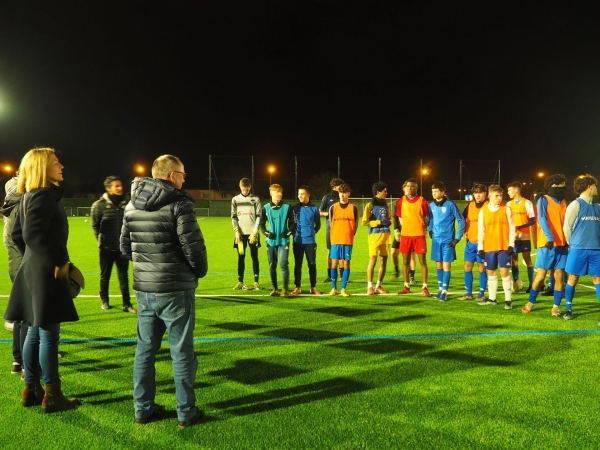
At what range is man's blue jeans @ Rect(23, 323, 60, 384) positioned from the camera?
3.51 meters

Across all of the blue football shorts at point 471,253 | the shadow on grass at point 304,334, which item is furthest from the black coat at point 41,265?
the blue football shorts at point 471,253

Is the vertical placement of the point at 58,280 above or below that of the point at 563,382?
above

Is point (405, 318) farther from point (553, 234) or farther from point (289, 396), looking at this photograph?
point (289, 396)

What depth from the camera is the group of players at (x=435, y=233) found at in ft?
22.6

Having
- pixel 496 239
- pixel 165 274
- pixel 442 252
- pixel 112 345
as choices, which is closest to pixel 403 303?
pixel 442 252

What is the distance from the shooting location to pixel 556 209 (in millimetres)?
6863

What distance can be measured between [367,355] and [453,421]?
1567 mm

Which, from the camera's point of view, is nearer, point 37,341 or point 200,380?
point 37,341

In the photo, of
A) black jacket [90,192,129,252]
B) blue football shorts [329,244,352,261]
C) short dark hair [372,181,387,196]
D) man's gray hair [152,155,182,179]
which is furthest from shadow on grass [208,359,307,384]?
short dark hair [372,181,387,196]

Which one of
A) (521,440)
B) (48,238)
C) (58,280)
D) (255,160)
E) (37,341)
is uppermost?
(255,160)

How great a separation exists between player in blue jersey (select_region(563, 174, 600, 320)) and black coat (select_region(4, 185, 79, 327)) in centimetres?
591

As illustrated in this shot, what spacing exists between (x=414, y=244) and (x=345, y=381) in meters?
4.45

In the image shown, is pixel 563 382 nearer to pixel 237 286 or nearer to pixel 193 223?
pixel 193 223

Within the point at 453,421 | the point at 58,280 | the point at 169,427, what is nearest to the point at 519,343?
the point at 453,421
